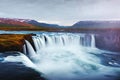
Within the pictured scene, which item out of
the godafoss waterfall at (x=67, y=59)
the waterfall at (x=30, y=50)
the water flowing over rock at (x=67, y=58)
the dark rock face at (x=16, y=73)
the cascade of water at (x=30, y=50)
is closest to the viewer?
the dark rock face at (x=16, y=73)

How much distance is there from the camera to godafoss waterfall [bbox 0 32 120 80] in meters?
20.4

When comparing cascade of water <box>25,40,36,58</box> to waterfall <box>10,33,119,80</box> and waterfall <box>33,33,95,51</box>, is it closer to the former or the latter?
waterfall <box>10,33,119,80</box>

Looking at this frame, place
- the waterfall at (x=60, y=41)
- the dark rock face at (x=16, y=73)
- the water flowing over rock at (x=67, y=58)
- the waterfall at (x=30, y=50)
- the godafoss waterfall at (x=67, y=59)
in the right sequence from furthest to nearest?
the waterfall at (x=60, y=41), the waterfall at (x=30, y=50), the water flowing over rock at (x=67, y=58), the godafoss waterfall at (x=67, y=59), the dark rock face at (x=16, y=73)

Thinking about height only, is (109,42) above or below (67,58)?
above

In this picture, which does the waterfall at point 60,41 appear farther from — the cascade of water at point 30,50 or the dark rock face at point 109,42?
the cascade of water at point 30,50

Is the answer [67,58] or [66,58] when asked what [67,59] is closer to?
[66,58]

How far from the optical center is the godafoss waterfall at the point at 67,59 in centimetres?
2042

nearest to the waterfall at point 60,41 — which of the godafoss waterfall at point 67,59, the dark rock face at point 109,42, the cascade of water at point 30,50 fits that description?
the godafoss waterfall at point 67,59

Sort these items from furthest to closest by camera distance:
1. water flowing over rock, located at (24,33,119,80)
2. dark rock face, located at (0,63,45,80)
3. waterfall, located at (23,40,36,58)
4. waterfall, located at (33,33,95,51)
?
waterfall, located at (33,33,95,51), waterfall, located at (23,40,36,58), water flowing over rock, located at (24,33,119,80), dark rock face, located at (0,63,45,80)

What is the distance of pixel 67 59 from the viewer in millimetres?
29219

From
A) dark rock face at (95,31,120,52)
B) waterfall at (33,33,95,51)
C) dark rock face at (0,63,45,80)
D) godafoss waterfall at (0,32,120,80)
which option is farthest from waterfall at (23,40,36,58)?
dark rock face at (95,31,120,52)

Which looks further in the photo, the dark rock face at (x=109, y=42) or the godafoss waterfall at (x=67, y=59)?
the dark rock face at (x=109, y=42)

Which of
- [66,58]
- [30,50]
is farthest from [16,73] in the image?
[66,58]

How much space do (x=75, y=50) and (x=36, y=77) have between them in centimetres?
2268
